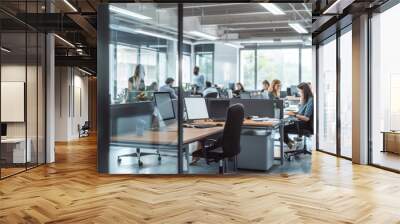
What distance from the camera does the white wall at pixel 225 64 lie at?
636 cm

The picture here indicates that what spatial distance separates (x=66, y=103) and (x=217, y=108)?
8.66m

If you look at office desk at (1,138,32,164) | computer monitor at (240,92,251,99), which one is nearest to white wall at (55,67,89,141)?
office desk at (1,138,32,164)

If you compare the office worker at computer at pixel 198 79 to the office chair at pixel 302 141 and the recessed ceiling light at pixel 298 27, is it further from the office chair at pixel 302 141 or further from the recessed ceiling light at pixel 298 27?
the office chair at pixel 302 141

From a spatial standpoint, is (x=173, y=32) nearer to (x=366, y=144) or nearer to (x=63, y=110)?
(x=366, y=144)

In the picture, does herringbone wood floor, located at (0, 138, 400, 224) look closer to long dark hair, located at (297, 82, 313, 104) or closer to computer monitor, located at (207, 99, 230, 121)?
computer monitor, located at (207, 99, 230, 121)

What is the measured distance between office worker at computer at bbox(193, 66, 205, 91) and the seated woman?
1.59 m

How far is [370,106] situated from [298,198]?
12.3 ft

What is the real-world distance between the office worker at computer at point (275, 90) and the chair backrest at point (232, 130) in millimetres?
773

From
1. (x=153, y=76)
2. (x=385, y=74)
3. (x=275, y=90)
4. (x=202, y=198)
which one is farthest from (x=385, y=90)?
(x=202, y=198)

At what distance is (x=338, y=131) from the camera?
29.9 ft

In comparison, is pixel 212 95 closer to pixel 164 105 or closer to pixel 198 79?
pixel 198 79

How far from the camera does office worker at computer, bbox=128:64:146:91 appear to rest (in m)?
6.27

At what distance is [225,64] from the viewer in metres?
6.50

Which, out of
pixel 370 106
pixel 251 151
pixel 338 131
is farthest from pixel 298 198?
pixel 338 131
